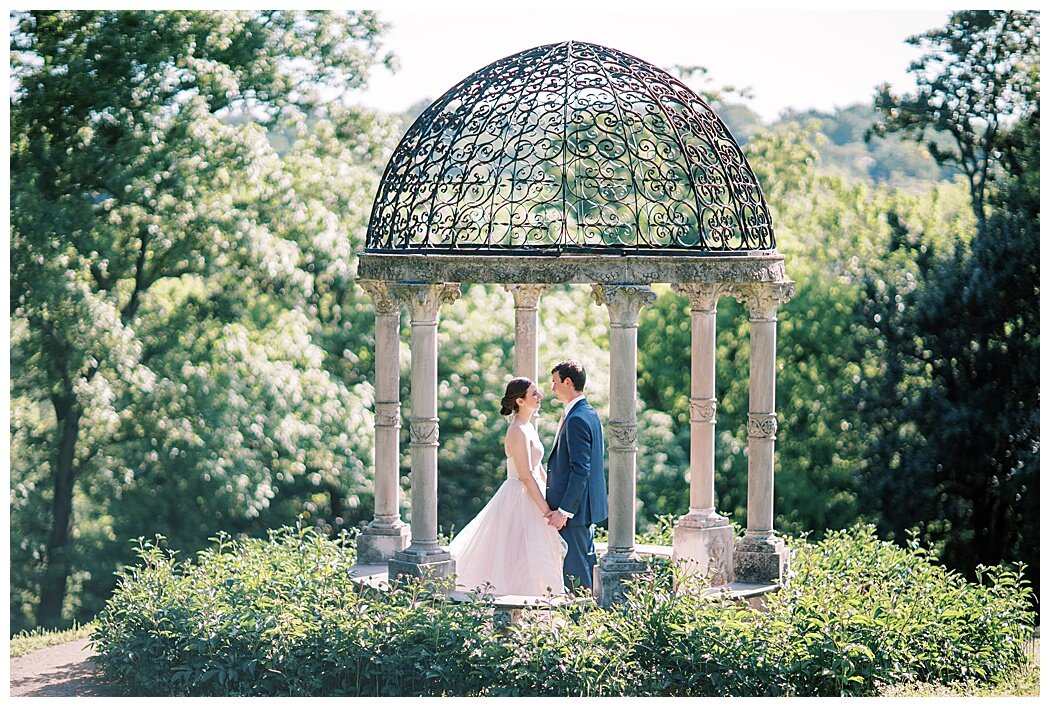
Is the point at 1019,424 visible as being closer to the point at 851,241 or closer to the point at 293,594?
the point at 851,241

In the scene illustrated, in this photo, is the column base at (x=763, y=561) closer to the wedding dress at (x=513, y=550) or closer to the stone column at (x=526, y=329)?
the wedding dress at (x=513, y=550)

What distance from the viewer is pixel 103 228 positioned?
66.5ft

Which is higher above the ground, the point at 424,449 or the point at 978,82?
the point at 978,82

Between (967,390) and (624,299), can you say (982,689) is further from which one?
(967,390)

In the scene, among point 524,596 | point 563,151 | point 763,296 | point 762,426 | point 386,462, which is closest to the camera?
point 563,151

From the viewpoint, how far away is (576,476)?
12.8 meters

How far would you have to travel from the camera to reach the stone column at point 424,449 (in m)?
12.8

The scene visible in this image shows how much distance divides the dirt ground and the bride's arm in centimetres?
428

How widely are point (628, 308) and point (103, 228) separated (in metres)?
10.7

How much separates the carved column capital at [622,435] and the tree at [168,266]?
360 inches

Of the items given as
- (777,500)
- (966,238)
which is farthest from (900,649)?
(966,238)

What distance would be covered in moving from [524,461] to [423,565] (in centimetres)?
133

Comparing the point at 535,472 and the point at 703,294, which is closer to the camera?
the point at 535,472

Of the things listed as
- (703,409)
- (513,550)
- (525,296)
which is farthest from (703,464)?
(525,296)
